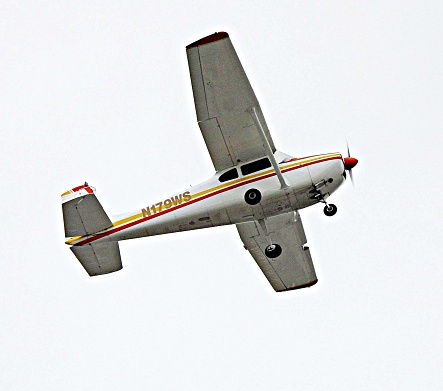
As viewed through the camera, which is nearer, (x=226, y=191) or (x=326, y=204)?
(x=326, y=204)

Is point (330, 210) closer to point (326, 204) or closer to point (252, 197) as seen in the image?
point (326, 204)

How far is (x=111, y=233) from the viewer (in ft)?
81.8

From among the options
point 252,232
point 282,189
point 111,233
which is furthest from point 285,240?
point 111,233

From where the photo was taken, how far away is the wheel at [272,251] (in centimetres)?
2586

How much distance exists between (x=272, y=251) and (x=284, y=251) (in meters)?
1.28

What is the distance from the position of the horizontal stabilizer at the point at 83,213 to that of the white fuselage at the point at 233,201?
323 mm

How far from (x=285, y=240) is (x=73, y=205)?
21.7ft

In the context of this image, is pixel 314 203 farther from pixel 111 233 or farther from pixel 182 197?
pixel 111 233

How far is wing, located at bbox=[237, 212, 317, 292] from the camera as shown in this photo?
86.2 feet

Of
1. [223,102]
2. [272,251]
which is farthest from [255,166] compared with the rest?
[272,251]

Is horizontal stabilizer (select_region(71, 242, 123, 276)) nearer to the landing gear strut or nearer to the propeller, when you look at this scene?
the landing gear strut

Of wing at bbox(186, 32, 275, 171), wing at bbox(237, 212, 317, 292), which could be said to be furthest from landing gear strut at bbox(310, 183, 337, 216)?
wing at bbox(237, 212, 317, 292)

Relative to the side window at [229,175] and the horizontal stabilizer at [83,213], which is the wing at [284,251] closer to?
the side window at [229,175]

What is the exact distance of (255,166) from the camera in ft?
80.8
